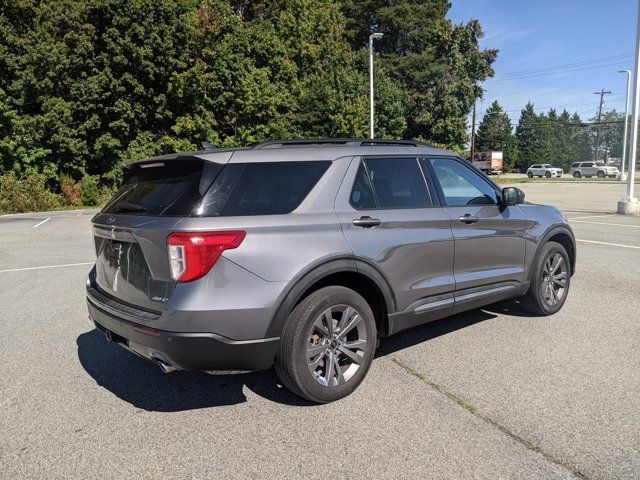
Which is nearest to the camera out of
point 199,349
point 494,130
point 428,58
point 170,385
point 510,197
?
point 199,349

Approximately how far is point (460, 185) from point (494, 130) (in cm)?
7821

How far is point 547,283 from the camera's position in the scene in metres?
5.28

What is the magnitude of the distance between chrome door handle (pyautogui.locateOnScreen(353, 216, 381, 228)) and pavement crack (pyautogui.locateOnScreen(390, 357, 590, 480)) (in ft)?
4.04

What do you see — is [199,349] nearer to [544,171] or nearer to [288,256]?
[288,256]

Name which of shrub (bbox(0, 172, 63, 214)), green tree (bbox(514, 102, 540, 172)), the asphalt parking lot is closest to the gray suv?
the asphalt parking lot

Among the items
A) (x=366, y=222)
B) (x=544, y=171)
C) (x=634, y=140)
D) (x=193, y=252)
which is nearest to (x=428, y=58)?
(x=544, y=171)

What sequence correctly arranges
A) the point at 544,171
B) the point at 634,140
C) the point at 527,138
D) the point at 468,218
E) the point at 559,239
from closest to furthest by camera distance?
1. the point at 468,218
2. the point at 559,239
3. the point at 634,140
4. the point at 544,171
5. the point at 527,138

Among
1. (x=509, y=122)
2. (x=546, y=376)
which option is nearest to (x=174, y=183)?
(x=546, y=376)

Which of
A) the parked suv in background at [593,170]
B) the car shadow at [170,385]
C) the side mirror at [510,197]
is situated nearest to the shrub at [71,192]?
the car shadow at [170,385]

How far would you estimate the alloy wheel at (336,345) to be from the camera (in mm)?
3326

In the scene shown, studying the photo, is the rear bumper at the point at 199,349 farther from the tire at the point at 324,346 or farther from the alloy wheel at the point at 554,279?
the alloy wheel at the point at 554,279

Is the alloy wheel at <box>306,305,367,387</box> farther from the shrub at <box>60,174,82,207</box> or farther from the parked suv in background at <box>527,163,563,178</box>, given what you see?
the parked suv in background at <box>527,163,563,178</box>

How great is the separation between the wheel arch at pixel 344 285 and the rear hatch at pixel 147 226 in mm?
678

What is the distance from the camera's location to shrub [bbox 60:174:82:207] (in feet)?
81.8
